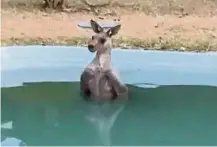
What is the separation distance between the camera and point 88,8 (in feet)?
25.4

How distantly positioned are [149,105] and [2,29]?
228 cm

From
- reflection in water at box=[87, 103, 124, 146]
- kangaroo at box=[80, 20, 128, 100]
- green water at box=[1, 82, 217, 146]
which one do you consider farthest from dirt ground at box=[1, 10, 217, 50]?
reflection in water at box=[87, 103, 124, 146]

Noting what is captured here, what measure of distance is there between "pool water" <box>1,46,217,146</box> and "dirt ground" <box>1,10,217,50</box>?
102 cm

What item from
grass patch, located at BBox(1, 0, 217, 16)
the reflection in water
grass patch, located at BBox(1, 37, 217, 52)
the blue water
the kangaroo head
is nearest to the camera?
the reflection in water

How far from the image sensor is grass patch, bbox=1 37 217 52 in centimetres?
611

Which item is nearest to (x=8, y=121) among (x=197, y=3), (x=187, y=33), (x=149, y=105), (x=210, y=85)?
(x=149, y=105)

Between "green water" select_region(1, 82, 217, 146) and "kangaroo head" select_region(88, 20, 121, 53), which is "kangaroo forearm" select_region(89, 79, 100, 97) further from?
"kangaroo head" select_region(88, 20, 121, 53)

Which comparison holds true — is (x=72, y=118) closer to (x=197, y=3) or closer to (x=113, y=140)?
(x=113, y=140)

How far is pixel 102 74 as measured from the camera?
4.78 metres

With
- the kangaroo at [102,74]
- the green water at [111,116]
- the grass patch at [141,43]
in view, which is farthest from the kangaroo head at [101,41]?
the grass patch at [141,43]

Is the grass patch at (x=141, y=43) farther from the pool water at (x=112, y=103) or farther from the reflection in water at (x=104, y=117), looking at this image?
the reflection in water at (x=104, y=117)

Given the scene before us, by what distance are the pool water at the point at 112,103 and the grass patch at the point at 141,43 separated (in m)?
0.63

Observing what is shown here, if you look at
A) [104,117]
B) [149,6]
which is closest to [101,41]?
[104,117]

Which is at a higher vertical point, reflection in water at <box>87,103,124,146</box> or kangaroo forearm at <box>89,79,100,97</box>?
kangaroo forearm at <box>89,79,100,97</box>
